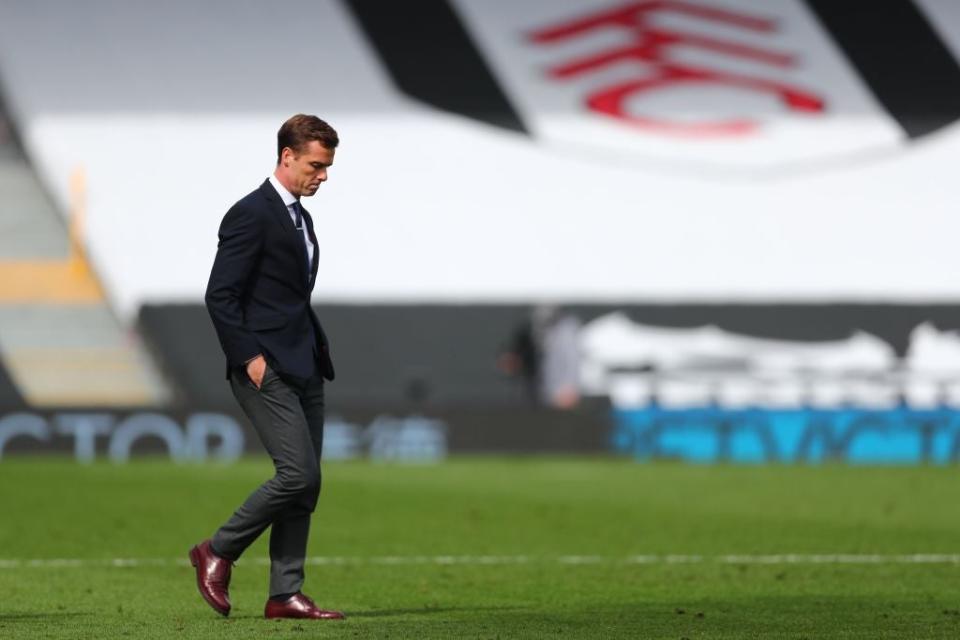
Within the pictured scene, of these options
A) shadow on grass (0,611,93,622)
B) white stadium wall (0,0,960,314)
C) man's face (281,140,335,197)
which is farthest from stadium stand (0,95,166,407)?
man's face (281,140,335,197)

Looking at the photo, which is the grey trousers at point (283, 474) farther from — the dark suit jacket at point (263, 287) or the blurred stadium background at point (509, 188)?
the blurred stadium background at point (509, 188)

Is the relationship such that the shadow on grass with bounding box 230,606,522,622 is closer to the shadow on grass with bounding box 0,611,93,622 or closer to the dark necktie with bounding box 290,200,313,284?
the shadow on grass with bounding box 0,611,93,622

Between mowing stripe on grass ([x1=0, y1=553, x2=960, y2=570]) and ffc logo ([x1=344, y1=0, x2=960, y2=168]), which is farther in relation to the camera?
ffc logo ([x1=344, y1=0, x2=960, y2=168])

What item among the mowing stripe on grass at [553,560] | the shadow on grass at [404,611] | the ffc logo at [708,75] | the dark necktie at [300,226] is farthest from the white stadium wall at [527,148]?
the dark necktie at [300,226]

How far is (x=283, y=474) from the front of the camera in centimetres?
741

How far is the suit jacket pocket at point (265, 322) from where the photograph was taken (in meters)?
7.33

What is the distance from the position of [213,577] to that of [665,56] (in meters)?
27.8

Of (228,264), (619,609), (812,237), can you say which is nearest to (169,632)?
(228,264)

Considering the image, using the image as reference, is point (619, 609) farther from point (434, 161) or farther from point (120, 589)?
point (434, 161)

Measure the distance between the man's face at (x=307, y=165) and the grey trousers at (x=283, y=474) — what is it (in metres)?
0.70

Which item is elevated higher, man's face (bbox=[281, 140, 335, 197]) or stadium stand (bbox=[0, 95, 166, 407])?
man's face (bbox=[281, 140, 335, 197])

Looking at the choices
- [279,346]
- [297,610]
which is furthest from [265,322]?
[297,610]

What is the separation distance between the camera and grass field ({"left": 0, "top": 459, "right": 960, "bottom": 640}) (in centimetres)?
757

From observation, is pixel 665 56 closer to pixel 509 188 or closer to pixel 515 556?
pixel 509 188
